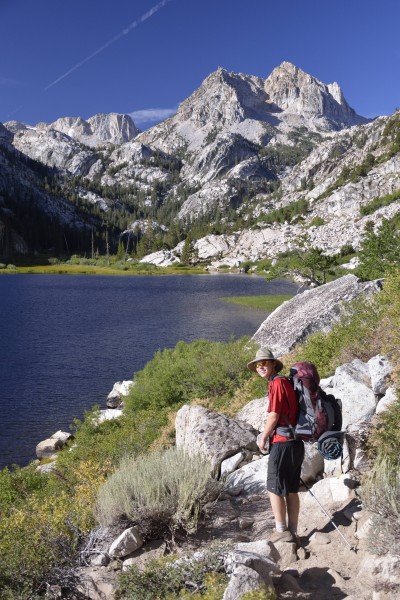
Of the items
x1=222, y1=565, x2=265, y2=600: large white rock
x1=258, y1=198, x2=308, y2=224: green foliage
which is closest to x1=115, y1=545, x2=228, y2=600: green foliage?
x1=222, y1=565, x2=265, y2=600: large white rock

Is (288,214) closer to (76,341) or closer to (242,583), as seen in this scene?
(76,341)

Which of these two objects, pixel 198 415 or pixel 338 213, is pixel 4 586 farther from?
pixel 338 213

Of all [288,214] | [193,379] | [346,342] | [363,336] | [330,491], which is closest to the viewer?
[330,491]

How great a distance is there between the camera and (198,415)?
32.4 ft

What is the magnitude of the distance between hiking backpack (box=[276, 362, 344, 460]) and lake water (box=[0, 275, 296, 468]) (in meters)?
14.8

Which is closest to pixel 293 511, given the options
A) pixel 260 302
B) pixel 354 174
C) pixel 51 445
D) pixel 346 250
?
pixel 51 445

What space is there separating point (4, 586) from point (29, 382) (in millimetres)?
22608

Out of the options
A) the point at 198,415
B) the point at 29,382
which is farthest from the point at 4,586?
the point at 29,382

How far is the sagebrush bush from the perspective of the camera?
21.1 ft

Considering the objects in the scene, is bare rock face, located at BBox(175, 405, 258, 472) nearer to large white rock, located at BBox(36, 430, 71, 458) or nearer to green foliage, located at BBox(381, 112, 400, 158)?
large white rock, located at BBox(36, 430, 71, 458)

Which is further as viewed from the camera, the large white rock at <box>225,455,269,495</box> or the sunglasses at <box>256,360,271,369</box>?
the large white rock at <box>225,455,269,495</box>

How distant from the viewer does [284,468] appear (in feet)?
20.4

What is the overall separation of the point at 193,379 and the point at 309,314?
6.53 meters

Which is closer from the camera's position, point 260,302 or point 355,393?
point 355,393
